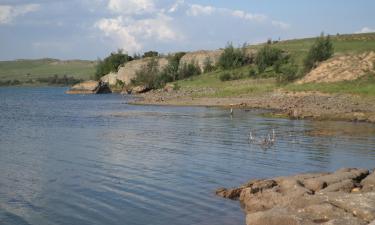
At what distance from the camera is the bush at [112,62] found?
423 ft

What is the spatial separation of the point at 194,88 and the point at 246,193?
6247 cm

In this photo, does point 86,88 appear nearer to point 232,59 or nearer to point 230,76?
point 232,59

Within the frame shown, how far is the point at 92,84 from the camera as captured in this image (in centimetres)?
11044

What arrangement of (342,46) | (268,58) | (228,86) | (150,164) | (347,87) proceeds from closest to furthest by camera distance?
(150,164)
(347,87)
(228,86)
(268,58)
(342,46)

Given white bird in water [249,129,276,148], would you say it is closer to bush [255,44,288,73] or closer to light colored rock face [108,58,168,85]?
bush [255,44,288,73]

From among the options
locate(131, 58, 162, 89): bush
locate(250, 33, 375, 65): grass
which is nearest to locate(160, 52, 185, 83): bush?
locate(131, 58, 162, 89): bush

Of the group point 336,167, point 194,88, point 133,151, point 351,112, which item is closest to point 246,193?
point 336,167

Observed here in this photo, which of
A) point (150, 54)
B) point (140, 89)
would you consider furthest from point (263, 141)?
point (150, 54)

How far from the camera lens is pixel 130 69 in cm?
11781

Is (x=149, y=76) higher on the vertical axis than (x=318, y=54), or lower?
lower

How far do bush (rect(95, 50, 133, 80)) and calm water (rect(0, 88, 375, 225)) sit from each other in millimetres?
89072

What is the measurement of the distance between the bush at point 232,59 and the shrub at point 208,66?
4420 millimetres

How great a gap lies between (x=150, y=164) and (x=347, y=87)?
3433cm

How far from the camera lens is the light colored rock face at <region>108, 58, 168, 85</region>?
116m
